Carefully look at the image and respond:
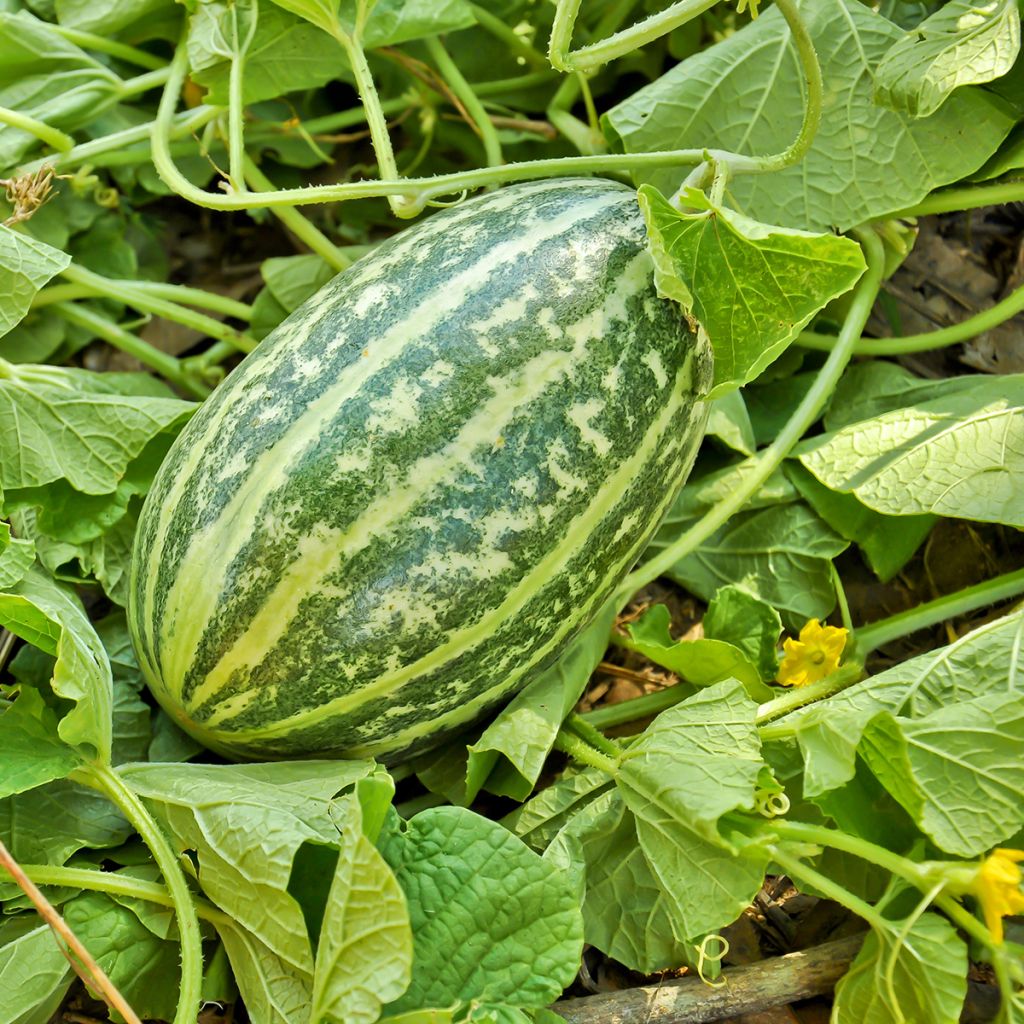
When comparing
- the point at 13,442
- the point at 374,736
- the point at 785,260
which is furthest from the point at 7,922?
the point at 785,260

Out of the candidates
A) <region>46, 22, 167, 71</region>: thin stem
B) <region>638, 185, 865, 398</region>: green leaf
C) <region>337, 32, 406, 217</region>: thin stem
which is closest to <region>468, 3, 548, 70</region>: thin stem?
<region>337, 32, 406, 217</region>: thin stem

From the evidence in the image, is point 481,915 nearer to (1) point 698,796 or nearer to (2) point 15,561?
(1) point 698,796

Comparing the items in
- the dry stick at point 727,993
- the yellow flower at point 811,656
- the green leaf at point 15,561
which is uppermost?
the green leaf at point 15,561

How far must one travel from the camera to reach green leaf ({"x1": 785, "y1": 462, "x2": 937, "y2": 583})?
63.5 inches

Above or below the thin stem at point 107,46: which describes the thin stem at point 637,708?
below

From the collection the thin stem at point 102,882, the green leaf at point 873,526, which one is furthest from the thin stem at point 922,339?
the thin stem at point 102,882

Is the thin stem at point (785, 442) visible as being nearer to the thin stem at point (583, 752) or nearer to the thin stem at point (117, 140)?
the thin stem at point (583, 752)

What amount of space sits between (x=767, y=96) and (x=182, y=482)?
923 millimetres

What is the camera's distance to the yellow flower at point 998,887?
1.02 metres

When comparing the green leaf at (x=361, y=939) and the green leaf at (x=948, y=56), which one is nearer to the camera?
the green leaf at (x=361, y=939)

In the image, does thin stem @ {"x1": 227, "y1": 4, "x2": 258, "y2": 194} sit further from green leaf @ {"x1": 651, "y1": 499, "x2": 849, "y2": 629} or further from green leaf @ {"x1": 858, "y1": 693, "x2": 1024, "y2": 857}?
green leaf @ {"x1": 858, "y1": 693, "x2": 1024, "y2": 857}

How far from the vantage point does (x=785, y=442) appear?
154cm

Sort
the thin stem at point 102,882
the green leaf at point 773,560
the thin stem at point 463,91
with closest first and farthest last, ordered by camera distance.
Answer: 1. the thin stem at point 102,882
2. the green leaf at point 773,560
3. the thin stem at point 463,91

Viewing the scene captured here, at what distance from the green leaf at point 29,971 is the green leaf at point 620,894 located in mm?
563
